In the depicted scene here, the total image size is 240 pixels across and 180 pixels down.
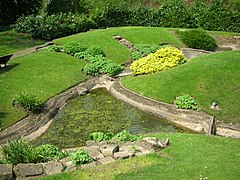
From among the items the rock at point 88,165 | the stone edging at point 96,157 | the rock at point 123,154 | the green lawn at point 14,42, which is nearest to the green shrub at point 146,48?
the green lawn at point 14,42

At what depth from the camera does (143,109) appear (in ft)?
65.8

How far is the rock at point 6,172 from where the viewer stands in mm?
10009

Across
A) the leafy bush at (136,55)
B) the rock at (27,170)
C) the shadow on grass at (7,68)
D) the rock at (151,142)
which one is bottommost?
the leafy bush at (136,55)

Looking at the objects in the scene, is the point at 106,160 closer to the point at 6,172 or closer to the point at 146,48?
the point at 6,172

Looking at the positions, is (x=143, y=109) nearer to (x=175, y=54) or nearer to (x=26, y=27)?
(x=175, y=54)

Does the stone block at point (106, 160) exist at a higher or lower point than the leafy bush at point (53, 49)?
higher

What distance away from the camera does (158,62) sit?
82.2 feet

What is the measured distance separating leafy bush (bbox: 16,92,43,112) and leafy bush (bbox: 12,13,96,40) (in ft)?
54.1

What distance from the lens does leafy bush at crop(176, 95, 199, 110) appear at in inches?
766

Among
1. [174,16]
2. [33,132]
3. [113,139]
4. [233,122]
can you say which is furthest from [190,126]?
[174,16]

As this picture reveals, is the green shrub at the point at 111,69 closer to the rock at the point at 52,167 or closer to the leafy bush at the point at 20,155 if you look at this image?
the leafy bush at the point at 20,155

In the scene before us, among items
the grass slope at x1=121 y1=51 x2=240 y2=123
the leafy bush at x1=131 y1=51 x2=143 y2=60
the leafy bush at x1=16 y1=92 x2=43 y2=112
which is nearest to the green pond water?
the leafy bush at x1=16 y1=92 x2=43 y2=112

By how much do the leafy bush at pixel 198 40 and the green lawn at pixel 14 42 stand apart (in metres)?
13.3

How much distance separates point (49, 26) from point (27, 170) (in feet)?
84.1
